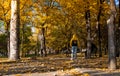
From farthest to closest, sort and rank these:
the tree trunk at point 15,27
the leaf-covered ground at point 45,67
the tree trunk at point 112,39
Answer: the tree trunk at point 15,27 < the tree trunk at point 112,39 < the leaf-covered ground at point 45,67

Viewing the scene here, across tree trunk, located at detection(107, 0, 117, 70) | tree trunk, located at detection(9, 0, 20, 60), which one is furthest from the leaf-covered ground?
tree trunk, located at detection(9, 0, 20, 60)

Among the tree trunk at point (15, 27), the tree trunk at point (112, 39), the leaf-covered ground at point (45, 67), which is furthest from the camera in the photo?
the tree trunk at point (15, 27)

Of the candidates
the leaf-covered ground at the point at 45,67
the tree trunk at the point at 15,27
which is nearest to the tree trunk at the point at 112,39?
the leaf-covered ground at the point at 45,67

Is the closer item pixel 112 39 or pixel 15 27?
Answer: pixel 112 39

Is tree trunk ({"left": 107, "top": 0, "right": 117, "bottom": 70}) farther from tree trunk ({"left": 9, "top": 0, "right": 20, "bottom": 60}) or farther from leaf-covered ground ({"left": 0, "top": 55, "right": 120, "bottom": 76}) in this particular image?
tree trunk ({"left": 9, "top": 0, "right": 20, "bottom": 60})

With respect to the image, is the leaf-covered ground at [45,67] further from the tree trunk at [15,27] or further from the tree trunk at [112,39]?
the tree trunk at [15,27]

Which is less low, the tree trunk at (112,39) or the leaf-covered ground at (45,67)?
the tree trunk at (112,39)

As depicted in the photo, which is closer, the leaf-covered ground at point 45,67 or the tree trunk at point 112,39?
the leaf-covered ground at point 45,67

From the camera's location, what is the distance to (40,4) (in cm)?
3762

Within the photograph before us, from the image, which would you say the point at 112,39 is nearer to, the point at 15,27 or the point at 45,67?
the point at 45,67

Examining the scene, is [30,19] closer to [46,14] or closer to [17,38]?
[46,14]

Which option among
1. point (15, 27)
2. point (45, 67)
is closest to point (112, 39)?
point (45, 67)

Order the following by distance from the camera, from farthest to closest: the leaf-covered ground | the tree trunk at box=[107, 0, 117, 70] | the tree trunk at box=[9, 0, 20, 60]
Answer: the tree trunk at box=[9, 0, 20, 60] → the tree trunk at box=[107, 0, 117, 70] → the leaf-covered ground

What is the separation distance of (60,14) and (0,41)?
1562 inches
